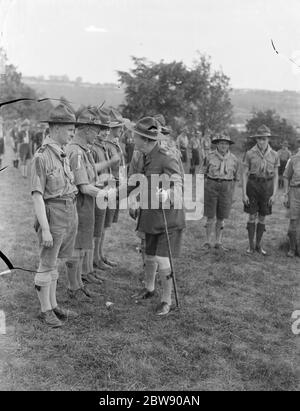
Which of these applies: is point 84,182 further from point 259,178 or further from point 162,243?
point 259,178

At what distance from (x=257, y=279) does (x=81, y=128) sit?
10.5ft

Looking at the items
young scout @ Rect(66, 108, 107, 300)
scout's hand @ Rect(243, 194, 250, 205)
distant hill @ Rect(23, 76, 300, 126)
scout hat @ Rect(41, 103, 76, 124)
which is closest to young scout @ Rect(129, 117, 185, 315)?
young scout @ Rect(66, 108, 107, 300)

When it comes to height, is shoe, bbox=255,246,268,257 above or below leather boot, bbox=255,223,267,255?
below

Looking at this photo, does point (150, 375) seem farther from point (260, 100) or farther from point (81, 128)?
point (260, 100)

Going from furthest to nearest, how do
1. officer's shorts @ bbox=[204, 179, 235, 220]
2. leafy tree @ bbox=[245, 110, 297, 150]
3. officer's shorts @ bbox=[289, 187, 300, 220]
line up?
leafy tree @ bbox=[245, 110, 297, 150]
officer's shorts @ bbox=[204, 179, 235, 220]
officer's shorts @ bbox=[289, 187, 300, 220]

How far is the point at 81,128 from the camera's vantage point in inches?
208

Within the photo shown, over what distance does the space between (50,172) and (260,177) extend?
4.22 m

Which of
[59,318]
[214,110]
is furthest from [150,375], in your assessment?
[214,110]

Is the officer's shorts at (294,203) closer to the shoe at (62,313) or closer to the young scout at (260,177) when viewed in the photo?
the young scout at (260,177)

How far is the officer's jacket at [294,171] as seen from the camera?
25.1 feet

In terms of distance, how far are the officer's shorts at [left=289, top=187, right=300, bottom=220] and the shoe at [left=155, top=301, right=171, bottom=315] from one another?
135 inches

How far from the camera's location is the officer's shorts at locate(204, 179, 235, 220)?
789 cm

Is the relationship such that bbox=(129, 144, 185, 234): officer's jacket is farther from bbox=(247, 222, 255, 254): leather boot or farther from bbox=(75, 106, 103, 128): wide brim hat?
bbox=(247, 222, 255, 254): leather boot

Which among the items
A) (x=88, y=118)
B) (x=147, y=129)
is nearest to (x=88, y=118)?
(x=88, y=118)
